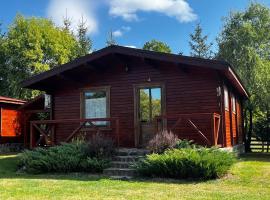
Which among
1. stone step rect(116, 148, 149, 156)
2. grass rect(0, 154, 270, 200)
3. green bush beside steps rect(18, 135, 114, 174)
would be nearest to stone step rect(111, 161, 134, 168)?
green bush beside steps rect(18, 135, 114, 174)

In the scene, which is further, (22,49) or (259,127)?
(22,49)

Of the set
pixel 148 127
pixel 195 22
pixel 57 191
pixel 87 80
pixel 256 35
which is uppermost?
pixel 195 22

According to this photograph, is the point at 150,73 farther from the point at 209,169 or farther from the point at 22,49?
the point at 22,49

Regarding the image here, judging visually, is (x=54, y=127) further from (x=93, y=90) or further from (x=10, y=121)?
(x=10, y=121)

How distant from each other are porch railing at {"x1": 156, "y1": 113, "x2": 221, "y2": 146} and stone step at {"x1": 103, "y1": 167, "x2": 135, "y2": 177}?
2272 millimetres

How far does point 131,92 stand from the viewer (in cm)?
1514

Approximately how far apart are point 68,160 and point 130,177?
7.33 feet

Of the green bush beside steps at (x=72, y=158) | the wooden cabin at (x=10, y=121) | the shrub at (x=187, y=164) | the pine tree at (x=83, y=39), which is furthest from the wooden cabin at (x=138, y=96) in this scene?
the pine tree at (x=83, y=39)

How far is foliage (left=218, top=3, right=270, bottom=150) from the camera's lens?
2194cm

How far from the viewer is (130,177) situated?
1115 centimetres

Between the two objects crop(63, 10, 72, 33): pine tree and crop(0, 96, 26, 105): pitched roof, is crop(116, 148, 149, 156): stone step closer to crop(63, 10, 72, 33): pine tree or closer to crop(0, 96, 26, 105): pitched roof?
crop(0, 96, 26, 105): pitched roof

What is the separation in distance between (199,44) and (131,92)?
3141 cm

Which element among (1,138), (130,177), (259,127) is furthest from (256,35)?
(130,177)

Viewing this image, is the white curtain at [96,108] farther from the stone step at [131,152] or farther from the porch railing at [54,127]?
the stone step at [131,152]
